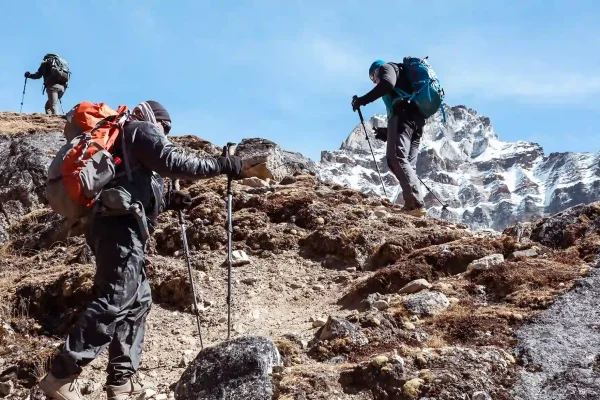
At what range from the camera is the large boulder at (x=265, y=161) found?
13648 millimetres

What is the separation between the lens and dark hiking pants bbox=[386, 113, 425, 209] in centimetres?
1032

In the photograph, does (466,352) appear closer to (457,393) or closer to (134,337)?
(457,393)

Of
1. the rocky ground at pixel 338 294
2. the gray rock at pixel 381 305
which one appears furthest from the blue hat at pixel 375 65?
the gray rock at pixel 381 305

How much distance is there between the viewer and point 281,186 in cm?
1234

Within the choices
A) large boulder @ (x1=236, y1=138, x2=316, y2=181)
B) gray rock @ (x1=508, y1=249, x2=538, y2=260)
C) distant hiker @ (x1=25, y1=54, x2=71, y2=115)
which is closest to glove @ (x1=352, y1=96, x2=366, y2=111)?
large boulder @ (x1=236, y1=138, x2=316, y2=181)

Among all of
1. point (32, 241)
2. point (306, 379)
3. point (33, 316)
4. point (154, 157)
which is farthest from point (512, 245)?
point (32, 241)

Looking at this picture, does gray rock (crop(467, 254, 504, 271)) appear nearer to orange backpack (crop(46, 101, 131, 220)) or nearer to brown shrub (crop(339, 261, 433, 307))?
brown shrub (crop(339, 261, 433, 307))

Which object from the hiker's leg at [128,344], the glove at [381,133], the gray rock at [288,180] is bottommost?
the hiker's leg at [128,344]

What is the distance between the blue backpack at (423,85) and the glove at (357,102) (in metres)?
0.64

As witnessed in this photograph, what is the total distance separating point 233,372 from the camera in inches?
176

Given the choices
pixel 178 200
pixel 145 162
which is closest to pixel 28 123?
pixel 178 200

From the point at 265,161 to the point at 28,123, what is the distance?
8.49 meters

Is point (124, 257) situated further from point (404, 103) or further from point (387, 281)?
point (404, 103)

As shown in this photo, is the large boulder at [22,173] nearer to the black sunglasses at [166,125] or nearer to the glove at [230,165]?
the black sunglasses at [166,125]
